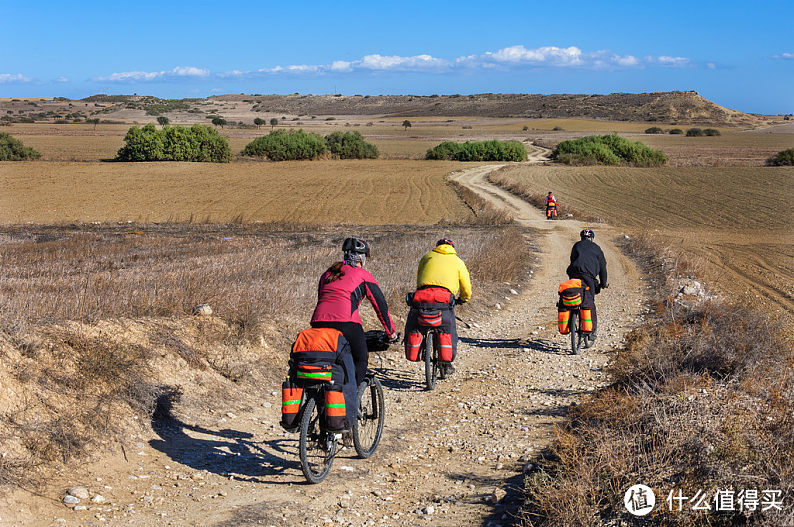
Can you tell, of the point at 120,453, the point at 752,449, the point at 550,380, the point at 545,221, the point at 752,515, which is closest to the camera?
the point at 752,515

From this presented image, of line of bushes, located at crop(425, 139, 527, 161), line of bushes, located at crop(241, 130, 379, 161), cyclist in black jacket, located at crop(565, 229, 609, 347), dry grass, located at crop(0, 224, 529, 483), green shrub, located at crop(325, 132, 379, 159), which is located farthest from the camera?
line of bushes, located at crop(425, 139, 527, 161)

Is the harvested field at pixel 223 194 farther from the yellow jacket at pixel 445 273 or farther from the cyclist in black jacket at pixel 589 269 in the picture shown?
the yellow jacket at pixel 445 273

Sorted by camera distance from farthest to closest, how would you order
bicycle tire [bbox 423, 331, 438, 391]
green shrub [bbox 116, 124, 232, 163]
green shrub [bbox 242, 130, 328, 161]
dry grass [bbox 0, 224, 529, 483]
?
green shrub [bbox 242, 130, 328, 161], green shrub [bbox 116, 124, 232, 163], bicycle tire [bbox 423, 331, 438, 391], dry grass [bbox 0, 224, 529, 483]

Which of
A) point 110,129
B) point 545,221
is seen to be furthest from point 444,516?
point 110,129

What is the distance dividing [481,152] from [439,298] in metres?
81.9

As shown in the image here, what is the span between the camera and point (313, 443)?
612 cm

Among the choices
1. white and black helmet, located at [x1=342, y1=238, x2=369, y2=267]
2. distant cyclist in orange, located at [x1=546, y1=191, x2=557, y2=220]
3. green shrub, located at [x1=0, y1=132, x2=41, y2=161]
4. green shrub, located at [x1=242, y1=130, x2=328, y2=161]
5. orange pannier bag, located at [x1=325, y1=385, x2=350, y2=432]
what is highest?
green shrub, located at [x1=242, y1=130, x2=328, y2=161]

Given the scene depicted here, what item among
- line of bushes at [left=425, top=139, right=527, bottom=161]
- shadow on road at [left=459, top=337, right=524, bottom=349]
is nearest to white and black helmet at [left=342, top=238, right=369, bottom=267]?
shadow on road at [left=459, top=337, right=524, bottom=349]

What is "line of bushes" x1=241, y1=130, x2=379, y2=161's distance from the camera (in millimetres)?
79125

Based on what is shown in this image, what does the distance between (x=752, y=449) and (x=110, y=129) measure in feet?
452

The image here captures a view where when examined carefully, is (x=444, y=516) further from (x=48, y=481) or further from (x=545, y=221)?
(x=545, y=221)

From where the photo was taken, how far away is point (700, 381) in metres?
7.03

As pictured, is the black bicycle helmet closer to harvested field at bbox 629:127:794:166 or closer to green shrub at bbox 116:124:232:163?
green shrub at bbox 116:124:232:163

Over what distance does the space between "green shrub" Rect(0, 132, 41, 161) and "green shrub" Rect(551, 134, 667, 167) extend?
55.5 metres
